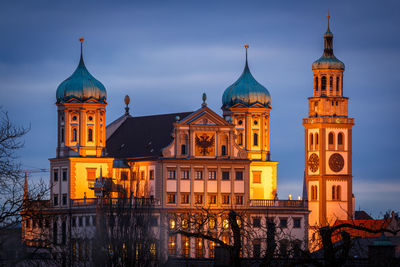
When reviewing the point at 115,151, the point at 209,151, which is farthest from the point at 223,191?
the point at 115,151

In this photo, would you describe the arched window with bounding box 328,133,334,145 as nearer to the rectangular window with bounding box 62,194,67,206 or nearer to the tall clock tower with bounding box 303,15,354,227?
the tall clock tower with bounding box 303,15,354,227

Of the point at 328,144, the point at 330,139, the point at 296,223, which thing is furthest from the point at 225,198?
the point at 330,139

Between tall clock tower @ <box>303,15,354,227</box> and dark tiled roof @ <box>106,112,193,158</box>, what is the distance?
22.8 metres


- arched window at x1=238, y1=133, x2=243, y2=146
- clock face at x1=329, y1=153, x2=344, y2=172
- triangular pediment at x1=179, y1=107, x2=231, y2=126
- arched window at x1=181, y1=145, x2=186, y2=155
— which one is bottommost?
clock face at x1=329, y1=153, x2=344, y2=172

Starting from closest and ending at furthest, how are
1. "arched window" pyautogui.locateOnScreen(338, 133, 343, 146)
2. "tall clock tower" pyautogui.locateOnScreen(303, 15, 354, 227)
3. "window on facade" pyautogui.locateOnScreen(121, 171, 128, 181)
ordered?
"window on facade" pyautogui.locateOnScreen(121, 171, 128, 181)
"tall clock tower" pyautogui.locateOnScreen(303, 15, 354, 227)
"arched window" pyautogui.locateOnScreen(338, 133, 343, 146)

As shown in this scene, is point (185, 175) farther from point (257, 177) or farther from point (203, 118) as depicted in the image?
point (257, 177)

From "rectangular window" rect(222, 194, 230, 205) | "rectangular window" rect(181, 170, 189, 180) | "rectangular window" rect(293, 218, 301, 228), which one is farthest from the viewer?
"rectangular window" rect(293, 218, 301, 228)

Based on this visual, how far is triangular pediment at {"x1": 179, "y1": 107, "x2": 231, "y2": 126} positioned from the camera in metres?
155

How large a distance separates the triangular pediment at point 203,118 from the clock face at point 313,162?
2571cm

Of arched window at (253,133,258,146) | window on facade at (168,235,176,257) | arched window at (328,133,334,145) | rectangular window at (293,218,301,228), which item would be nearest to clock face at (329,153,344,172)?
arched window at (328,133,334,145)

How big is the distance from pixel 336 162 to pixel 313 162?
288 cm

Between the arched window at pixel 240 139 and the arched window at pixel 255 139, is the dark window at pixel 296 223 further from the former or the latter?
the arched window at pixel 240 139

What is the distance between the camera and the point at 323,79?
181 m

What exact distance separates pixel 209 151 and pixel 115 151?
13947 millimetres
